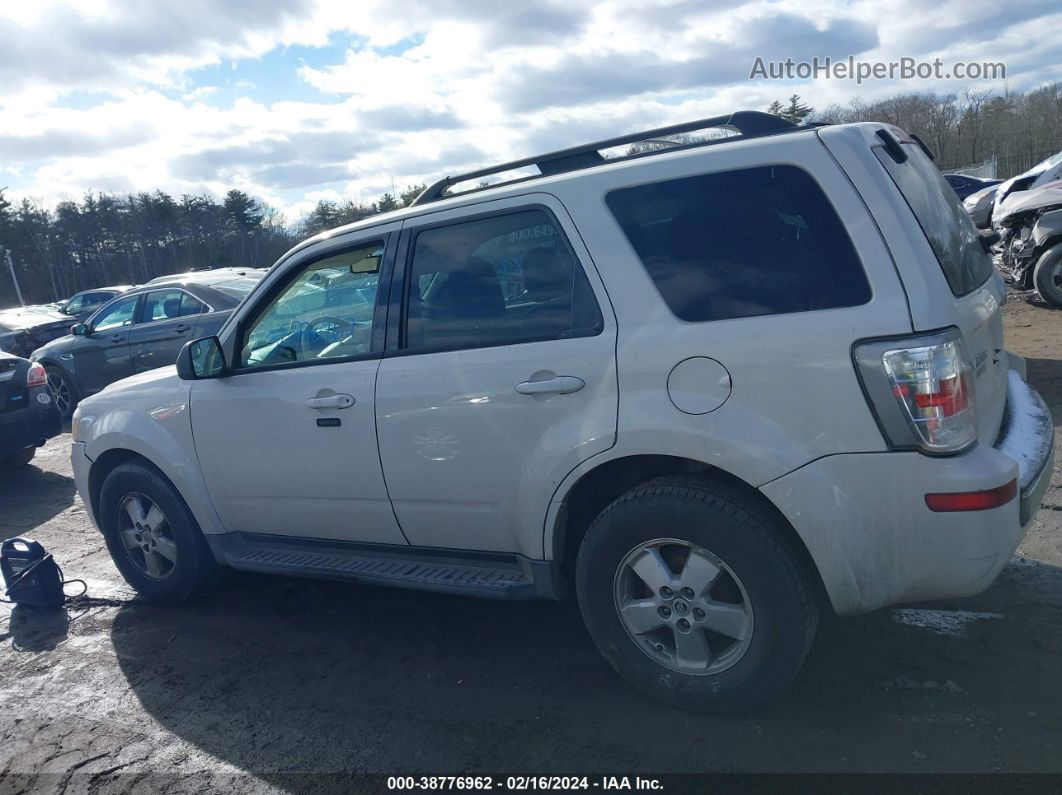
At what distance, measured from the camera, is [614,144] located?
11.5 ft

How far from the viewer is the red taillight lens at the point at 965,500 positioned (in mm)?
2637

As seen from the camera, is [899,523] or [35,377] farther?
[35,377]

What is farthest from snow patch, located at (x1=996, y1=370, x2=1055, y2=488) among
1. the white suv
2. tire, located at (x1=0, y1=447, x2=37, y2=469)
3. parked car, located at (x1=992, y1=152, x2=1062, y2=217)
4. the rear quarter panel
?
parked car, located at (x1=992, y1=152, x2=1062, y2=217)

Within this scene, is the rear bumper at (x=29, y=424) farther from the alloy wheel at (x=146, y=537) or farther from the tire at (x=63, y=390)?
the alloy wheel at (x=146, y=537)

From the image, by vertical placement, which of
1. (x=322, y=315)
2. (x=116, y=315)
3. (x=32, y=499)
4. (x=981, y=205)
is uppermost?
(x=322, y=315)


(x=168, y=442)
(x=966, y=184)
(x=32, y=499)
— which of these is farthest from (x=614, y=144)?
(x=966, y=184)

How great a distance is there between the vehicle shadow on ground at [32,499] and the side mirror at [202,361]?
3.56m

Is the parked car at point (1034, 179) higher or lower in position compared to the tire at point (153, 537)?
higher

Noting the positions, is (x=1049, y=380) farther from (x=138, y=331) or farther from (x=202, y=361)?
(x=138, y=331)

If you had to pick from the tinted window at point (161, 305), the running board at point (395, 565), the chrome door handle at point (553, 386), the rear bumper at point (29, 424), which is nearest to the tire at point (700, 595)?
the running board at point (395, 565)

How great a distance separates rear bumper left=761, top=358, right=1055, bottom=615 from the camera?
105 inches

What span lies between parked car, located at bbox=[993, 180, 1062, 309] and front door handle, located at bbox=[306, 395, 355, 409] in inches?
390

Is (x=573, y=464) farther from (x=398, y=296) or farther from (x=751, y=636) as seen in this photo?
(x=398, y=296)

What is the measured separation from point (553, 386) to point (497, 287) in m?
0.57
